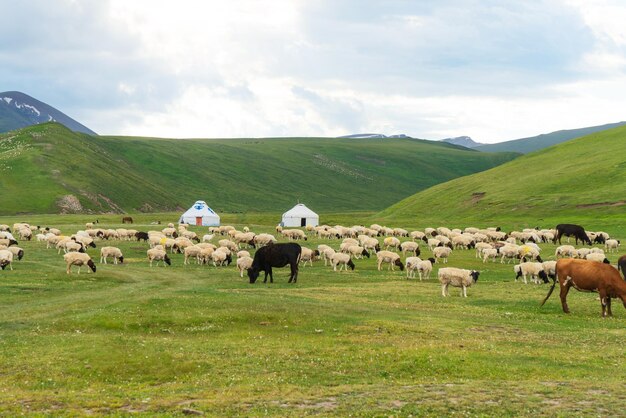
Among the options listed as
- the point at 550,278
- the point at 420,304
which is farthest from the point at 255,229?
the point at 420,304

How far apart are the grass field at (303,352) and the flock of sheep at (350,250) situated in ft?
18.1

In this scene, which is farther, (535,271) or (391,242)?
(391,242)

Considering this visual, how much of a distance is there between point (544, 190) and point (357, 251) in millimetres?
70452

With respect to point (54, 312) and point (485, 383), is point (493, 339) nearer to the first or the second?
point (485, 383)

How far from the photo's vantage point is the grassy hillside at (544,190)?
326 ft

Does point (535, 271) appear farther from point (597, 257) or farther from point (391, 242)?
point (391, 242)

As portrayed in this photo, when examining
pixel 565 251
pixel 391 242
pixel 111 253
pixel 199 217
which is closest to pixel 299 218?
pixel 199 217

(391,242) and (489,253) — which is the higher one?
(391,242)

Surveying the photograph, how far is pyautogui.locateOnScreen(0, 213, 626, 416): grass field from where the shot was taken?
15.2 m

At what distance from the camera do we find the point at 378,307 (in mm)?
30797

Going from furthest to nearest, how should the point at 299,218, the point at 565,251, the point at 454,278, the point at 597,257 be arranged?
the point at 299,218
the point at 565,251
the point at 597,257
the point at 454,278

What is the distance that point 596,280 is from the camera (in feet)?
97.2

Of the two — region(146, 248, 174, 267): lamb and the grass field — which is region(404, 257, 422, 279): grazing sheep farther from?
region(146, 248, 174, 267): lamb

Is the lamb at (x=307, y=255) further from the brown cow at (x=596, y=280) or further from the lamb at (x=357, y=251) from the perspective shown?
the brown cow at (x=596, y=280)
